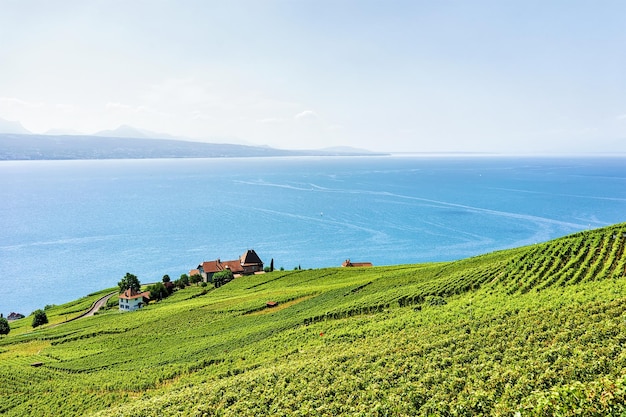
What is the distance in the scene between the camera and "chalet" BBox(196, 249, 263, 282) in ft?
257

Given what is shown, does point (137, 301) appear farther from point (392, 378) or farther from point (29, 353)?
point (392, 378)

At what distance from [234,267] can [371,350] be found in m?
60.1

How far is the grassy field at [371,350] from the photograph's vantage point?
1611 cm

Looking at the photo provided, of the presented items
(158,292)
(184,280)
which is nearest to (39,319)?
(158,292)

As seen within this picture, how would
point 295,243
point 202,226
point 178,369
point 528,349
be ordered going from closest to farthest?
point 528,349
point 178,369
point 295,243
point 202,226

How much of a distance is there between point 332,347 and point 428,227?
102699 millimetres

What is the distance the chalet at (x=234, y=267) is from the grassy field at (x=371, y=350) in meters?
17.7

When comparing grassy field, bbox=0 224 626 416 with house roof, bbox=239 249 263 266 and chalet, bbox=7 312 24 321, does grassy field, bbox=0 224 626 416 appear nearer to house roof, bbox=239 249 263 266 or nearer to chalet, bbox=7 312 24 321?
chalet, bbox=7 312 24 321

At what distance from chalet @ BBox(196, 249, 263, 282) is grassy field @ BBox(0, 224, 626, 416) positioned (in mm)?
17677

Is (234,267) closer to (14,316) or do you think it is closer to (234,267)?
(234,267)

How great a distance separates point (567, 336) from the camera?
64.5 ft

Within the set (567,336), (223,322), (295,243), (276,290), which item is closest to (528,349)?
(567,336)

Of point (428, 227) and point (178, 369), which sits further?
point (428, 227)

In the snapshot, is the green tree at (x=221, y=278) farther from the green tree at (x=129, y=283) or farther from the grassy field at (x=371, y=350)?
the green tree at (x=129, y=283)
